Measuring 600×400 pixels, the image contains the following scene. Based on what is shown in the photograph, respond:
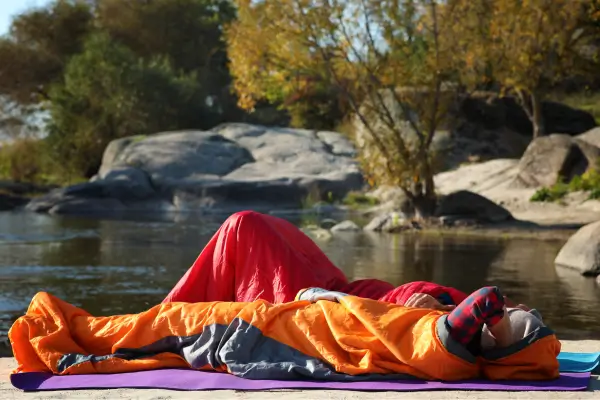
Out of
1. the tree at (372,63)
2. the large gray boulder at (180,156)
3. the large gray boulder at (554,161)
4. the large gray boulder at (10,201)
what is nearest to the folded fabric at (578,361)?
the tree at (372,63)

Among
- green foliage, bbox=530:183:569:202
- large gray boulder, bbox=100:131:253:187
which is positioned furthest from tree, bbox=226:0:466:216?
large gray boulder, bbox=100:131:253:187

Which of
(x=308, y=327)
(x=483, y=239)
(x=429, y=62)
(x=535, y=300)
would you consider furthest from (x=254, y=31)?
(x=308, y=327)

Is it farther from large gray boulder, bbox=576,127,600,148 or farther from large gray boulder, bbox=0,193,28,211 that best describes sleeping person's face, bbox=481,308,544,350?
large gray boulder, bbox=0,193,28,211

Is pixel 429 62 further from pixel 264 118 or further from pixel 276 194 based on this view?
pixel 264 118

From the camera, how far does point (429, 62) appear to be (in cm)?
1716

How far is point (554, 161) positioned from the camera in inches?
830

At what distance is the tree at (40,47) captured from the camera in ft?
123

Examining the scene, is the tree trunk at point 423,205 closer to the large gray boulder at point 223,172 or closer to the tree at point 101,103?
the large gray boulder at point 223,172

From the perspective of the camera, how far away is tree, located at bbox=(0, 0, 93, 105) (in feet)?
123

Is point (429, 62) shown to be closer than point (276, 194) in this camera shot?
Yes

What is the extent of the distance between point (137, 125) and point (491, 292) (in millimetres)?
28876

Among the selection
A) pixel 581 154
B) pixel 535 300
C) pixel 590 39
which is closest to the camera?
pixel 535 300

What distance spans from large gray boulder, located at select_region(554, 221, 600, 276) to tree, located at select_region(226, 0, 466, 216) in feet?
18.5

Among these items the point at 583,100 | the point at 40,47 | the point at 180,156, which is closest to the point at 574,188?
the point at 180,156
